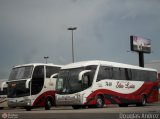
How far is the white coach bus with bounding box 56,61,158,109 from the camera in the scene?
1048 inches

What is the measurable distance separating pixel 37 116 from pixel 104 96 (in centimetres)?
1333

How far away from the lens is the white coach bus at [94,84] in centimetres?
2661

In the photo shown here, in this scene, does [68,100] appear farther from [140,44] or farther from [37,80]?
[140,44]

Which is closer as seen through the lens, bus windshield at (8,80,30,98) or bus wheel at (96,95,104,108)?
bus wheel at (96,95,104,108)

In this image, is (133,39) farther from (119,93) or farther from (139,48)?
(119,93)

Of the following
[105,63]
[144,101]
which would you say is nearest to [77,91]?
[105,63]

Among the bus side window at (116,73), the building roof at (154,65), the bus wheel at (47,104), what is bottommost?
the bus wheel at (47,104)

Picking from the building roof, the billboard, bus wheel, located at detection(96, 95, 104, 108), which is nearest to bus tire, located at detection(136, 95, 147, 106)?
bus wheel, located at detection(96, 95, 104, 108)

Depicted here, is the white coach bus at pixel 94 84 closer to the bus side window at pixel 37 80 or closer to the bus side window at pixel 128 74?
the bus side window at pixel 128 74

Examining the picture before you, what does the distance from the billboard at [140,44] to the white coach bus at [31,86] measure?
136ft

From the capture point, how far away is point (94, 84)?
26.9m

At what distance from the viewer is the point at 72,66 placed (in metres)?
27.8

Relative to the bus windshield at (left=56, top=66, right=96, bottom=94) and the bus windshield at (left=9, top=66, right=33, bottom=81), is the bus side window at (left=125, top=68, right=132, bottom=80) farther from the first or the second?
the bus windshield at (left=9, top=66, right=33, bottom=81)

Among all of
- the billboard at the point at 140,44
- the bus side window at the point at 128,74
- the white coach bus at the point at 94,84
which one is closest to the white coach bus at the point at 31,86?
the white coach bus at the point at 94,84
